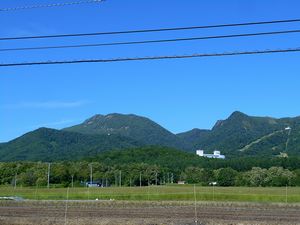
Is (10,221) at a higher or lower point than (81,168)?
lower

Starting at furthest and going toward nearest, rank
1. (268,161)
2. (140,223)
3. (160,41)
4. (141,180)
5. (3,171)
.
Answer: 1. (268,161)
2. (141,180)
3. (3,171)
4. (140,223)
5. (160,41)

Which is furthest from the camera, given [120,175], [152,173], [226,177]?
[152,173]

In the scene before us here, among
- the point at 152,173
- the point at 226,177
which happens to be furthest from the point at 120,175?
the point at 226,177

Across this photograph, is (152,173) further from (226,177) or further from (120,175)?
(226,177)

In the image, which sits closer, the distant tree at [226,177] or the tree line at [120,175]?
the tree line at [120,175]

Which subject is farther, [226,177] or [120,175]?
[120,175]

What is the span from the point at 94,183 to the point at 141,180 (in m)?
12.6

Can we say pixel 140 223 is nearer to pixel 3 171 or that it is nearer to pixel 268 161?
pixel 3 171

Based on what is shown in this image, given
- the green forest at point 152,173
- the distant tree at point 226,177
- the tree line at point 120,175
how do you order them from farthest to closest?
the distant tree at point 226,177
the green forest at point 152,173
the tree line at point 120,175

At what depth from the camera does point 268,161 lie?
153 metres

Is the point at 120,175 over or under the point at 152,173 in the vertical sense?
under

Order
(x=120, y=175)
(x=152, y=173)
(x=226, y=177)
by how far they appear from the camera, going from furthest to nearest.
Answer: (x=152, y=173) → (x=120, y=175) → (x=226, y=177)

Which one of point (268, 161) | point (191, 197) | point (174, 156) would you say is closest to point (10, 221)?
point (191, 197)

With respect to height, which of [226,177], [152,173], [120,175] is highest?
[152,173]
